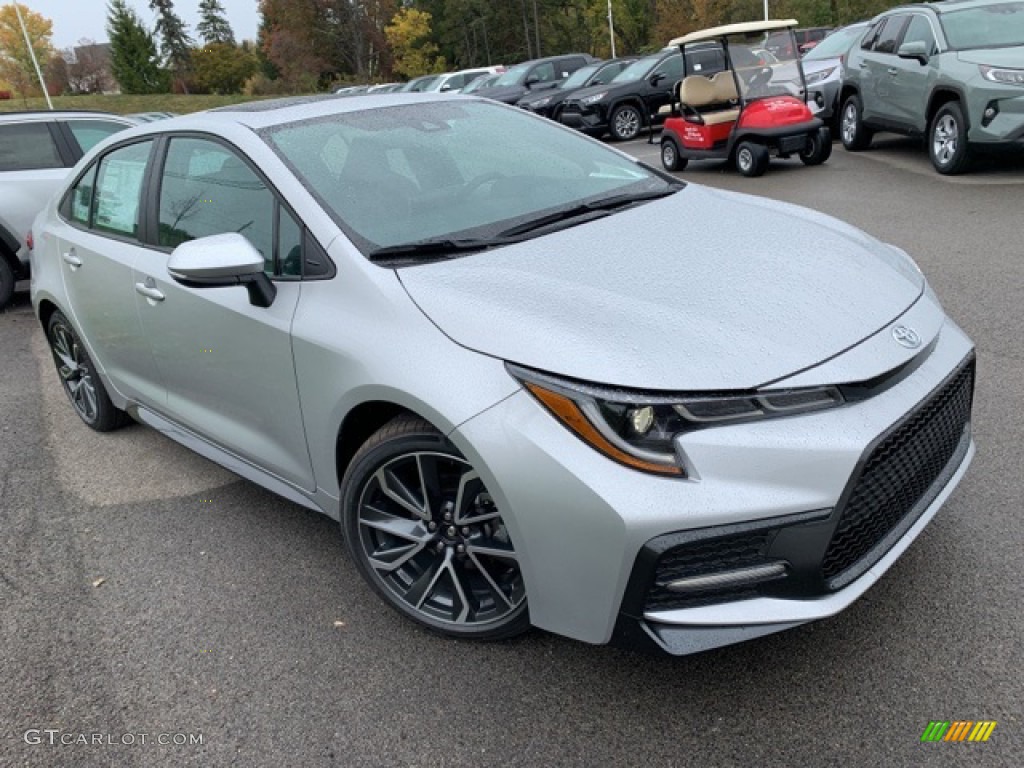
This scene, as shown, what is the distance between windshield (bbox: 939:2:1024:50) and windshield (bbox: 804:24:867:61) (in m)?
4.11

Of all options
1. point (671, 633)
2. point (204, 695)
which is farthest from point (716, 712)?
point (204, 695)

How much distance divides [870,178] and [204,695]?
9.15 metres

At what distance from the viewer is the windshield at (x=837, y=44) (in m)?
13.1

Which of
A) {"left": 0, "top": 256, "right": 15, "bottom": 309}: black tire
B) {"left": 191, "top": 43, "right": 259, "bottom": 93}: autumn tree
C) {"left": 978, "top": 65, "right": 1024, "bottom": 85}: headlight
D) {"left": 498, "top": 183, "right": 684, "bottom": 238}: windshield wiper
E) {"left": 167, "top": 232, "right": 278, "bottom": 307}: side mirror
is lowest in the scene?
{"left": 0, "top": 256, "right": 15, "bottom": 309}: black tire

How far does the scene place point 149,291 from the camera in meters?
3.38

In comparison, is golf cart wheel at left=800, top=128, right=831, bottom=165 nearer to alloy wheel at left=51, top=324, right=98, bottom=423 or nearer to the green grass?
alloy wheel at left=51, top=324, right=98, bottom=423

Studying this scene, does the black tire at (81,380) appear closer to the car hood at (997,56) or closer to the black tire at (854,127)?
the car hood at (997,56)

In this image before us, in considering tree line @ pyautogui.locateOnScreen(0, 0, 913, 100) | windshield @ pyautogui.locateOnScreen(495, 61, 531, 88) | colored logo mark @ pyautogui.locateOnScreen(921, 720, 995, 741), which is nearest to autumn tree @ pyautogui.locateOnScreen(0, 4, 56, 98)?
tree line @ pyautogui.locateOnScreen(0, 0, 913, 100)

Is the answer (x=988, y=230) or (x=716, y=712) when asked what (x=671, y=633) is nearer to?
(x=716, y=712)

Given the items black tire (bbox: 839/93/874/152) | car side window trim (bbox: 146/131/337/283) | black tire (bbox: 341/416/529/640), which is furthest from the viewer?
black tire (bbox: 839/93/874/152)

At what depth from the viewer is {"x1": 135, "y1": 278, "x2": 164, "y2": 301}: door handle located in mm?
3328

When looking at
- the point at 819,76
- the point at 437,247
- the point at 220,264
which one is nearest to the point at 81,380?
the point at 220,264

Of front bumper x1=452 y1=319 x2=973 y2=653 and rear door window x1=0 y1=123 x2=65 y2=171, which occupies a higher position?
rear door window x1=0 y1=123 x2=65 y2=171

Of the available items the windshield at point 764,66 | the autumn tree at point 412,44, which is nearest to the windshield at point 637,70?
the windshield at point 764,66
